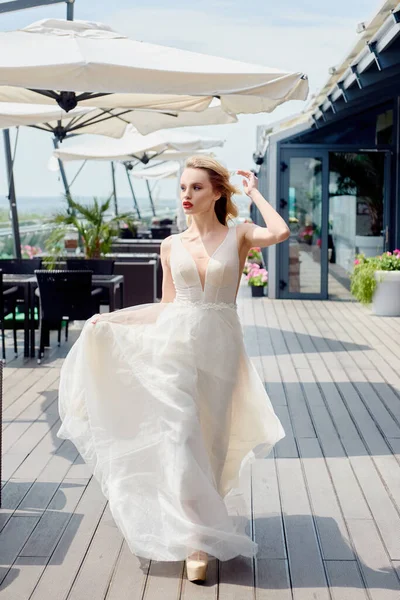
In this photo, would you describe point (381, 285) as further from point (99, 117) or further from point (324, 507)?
point (324, 507)

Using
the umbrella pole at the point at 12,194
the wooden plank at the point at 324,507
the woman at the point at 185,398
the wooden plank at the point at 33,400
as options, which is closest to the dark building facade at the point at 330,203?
the umbrella pole at the point at 12,194

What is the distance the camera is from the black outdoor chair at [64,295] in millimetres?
7594

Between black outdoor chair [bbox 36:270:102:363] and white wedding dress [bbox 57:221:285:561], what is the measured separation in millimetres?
4006

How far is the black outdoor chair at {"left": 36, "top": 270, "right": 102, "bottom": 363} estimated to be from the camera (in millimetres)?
7594

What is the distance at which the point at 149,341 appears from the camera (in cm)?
347

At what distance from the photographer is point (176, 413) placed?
3.26 meters

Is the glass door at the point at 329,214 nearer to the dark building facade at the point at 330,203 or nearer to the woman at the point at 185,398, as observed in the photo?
the dark building facade at the point at 330,203

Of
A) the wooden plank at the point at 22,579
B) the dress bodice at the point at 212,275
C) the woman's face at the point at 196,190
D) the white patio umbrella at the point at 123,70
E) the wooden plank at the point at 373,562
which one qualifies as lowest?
the wooden plank at the point at 373,562

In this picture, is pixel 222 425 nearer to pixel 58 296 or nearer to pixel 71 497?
pixel 71 497

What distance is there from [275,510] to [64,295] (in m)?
4.13

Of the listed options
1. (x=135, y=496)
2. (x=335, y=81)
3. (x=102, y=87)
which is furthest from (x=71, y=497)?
(x=335, y=81)

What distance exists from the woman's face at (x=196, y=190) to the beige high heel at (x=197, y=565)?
4.23 ft

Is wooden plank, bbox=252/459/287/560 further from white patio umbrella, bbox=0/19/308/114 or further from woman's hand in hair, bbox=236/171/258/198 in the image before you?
white patio umbrella, bbox=0/19/308/114

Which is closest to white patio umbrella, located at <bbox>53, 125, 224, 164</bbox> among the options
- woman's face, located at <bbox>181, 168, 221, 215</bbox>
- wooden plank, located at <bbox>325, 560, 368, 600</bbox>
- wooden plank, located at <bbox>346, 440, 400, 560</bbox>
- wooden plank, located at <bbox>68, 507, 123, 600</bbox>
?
wooden plank, located at <bbox>346, 440, 400, 560</bbox>
